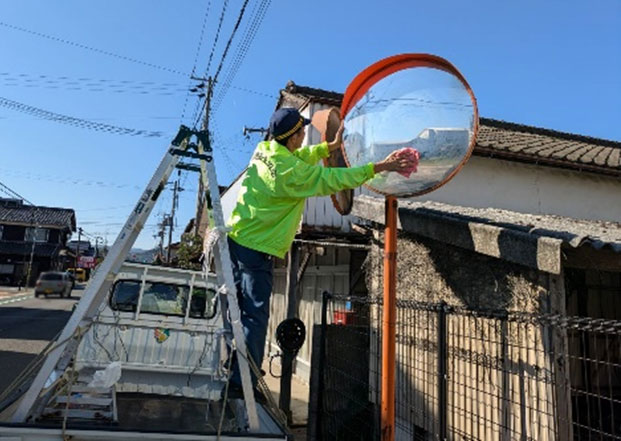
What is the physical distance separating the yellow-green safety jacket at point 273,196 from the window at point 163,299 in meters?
3.14

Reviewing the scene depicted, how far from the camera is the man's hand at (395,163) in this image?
251 centimetres

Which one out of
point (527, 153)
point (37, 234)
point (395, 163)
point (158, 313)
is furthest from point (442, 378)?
point (37, 234)

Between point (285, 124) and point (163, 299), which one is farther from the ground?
point (285, 124)

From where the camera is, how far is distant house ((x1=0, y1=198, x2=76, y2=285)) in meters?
42.9

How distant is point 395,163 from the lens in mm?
2523

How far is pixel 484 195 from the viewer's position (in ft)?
28.2

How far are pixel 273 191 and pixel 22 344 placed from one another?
40.0 feet

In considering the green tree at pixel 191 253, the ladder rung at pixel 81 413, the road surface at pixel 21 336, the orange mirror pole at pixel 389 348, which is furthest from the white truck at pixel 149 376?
the green tree at pixel 191 253

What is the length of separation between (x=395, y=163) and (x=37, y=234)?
167 feet

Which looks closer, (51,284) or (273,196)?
(273,196)

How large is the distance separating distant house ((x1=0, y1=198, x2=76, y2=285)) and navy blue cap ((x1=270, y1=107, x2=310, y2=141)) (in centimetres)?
4735

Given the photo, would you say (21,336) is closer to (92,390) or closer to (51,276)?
(92,390)

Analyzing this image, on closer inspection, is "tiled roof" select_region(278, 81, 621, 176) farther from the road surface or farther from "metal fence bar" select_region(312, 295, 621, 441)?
the road surface

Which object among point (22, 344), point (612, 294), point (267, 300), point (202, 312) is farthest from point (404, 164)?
point (22, 344)
